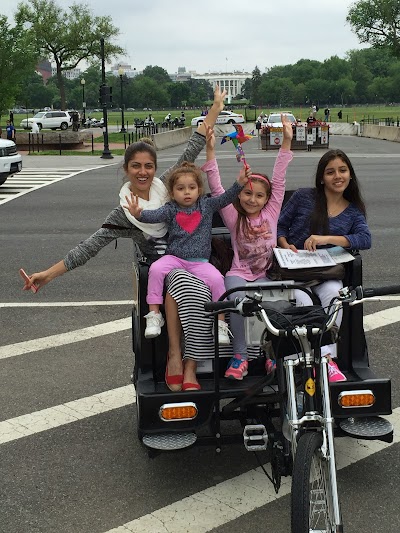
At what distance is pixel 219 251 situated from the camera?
16.7 ft

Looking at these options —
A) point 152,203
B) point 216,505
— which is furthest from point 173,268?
point 216,505

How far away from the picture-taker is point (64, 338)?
7.38 metres

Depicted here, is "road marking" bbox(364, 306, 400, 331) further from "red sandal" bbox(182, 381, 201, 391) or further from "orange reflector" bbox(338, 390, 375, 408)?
"red sandal" bbox(182, 381, 201, 391)

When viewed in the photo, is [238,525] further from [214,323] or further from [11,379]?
[11,379]

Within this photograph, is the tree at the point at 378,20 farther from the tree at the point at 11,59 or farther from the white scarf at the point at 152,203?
the white scarf at the point at 152,203

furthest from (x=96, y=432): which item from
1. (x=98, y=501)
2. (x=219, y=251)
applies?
(x=219, y=251)

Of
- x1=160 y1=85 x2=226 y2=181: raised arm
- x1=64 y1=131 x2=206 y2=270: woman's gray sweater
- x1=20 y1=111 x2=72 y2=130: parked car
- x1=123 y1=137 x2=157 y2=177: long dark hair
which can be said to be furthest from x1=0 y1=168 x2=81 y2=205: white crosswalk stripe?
x1=20 y1=111 x2=72 y2=130: parked car

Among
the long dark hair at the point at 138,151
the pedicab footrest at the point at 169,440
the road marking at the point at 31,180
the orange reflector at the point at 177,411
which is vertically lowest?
the road marking at the point at 31,180

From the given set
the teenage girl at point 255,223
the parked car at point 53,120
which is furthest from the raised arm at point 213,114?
the parked car at point 53,120

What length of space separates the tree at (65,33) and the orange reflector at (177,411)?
83.4m

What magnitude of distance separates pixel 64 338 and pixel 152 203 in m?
2.72

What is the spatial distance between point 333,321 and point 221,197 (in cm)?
161

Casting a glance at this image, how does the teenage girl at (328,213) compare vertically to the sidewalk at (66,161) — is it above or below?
above

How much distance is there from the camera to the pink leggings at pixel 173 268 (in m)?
4.57
